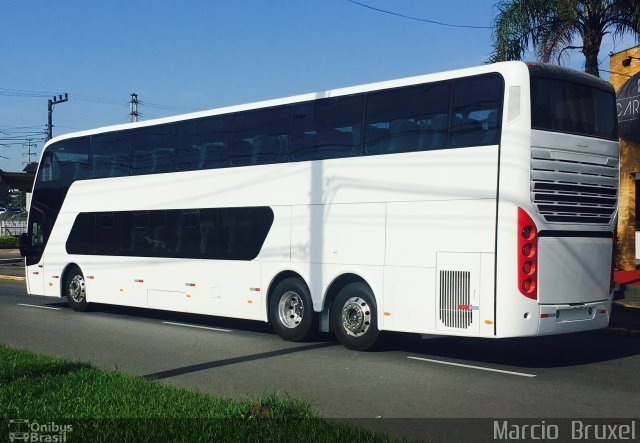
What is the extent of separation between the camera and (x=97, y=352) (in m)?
12.5

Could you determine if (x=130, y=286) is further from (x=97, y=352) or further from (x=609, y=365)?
(x=609, y=365)

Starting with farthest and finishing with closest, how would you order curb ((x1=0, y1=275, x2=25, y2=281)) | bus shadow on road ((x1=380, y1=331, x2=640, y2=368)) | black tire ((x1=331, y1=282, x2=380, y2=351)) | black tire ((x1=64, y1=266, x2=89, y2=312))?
curb ((x1=0, y1=275, x2=25, y2=281))
black tire ((x1=64, y1=266, x2=89, y2=312))
black tire ((x1=331, y1=282, x2=380, y2=351))
bus shadow on road ((x1=380, y1=331, x2=640, y2=368))

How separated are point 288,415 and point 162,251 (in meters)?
9.81

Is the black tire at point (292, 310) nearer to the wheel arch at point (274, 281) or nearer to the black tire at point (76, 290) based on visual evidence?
the wheel arch at point (274, 281)

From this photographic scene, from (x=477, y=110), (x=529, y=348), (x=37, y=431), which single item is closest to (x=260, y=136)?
(x=477, y=110)

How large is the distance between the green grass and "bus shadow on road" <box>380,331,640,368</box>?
4893 mm

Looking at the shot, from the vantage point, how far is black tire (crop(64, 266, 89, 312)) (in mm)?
18953

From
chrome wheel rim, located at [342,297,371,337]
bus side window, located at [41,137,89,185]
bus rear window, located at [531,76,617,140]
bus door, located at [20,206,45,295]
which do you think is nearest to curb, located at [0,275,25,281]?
bus door, located at [20,206,45,295]

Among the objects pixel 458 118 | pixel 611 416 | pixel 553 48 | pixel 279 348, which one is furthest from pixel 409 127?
pixel 553 48

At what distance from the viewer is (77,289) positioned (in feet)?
62.6

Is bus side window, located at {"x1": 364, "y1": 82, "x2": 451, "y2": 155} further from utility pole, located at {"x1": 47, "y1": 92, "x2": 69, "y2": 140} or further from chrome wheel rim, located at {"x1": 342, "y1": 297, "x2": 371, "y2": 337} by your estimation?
utility pole, located at {"x1": 47, "y1": 92, "x2": 69, "y2": 140}

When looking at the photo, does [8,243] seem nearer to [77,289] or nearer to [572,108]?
[77,289]

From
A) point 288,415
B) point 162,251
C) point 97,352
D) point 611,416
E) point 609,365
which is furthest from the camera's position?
point 162,251

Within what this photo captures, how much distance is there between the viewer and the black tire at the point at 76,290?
62.2 feet
